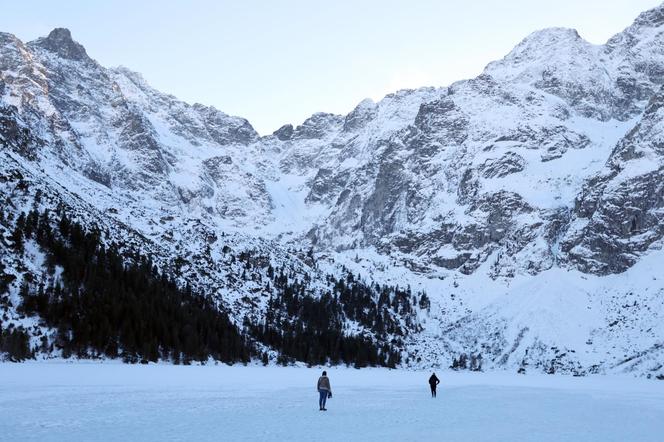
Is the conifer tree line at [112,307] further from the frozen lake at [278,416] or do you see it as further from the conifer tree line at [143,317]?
the frozen lake at [278,416]

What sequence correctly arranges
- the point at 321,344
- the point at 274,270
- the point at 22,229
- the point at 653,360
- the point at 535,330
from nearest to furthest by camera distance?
the point at 22,229 → the point at 653,360 → the point at 321,344 → the point at 535,330 → the point at 274,270

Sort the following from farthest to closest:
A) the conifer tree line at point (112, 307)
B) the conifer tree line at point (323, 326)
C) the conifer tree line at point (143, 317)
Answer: the conifer tree line at point (323, 326) → the conifer tree line at point (112, 307) → the conifer tree line at point (143, 317)

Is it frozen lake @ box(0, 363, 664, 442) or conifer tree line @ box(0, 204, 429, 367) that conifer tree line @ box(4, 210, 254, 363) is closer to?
conifer tree line @ box(0, 204, 429, 367)

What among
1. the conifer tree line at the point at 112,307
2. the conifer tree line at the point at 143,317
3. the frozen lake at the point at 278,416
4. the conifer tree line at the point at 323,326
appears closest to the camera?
the frozen lake at the point at 278,416

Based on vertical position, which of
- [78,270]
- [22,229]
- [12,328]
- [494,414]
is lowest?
[494,414]

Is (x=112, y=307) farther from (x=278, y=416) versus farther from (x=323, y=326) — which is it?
(x=278, y=416)

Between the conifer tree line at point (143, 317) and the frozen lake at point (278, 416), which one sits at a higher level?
the conifer tree line at point (143, 317)

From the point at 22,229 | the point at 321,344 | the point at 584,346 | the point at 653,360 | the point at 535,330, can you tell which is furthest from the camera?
the point at 535,330

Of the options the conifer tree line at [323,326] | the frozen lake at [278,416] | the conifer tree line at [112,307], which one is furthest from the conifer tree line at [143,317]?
the frozen lake at [278,416]

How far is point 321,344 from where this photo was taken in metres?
154

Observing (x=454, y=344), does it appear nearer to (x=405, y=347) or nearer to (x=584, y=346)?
(x=405, y=347)

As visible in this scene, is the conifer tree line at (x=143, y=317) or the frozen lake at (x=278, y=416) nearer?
the frozen lake at (x=278, y=416)

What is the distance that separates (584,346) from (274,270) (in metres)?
93.1

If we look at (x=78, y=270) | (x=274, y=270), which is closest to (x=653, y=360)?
(x=274, y=270)
